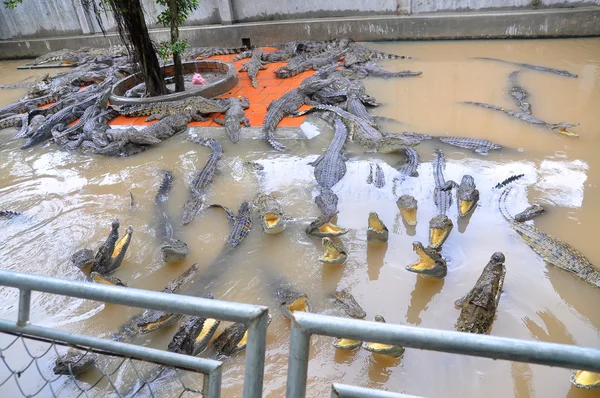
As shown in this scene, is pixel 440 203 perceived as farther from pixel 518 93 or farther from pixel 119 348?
pixel 518 93

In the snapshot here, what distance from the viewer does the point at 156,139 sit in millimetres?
5250

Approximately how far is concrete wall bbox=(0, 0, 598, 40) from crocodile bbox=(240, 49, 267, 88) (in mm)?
1823

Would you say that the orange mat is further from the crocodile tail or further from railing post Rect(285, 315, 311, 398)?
railing post Rect(285, 315, 311, 398)

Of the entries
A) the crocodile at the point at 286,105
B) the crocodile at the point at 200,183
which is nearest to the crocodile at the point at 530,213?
the crocodile at the point at 286,105

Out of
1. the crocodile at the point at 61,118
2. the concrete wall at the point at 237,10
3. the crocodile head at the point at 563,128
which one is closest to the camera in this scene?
the crocodile head at the point at 563,128

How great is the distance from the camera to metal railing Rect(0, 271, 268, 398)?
3.16 ft

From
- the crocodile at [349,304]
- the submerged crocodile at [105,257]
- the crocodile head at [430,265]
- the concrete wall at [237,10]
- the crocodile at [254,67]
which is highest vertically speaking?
the concrete wall at [237,10]

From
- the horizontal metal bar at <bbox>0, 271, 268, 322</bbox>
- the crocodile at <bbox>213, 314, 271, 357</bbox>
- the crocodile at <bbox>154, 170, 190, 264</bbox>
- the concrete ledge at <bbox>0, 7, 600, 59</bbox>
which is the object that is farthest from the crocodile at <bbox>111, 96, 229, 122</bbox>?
the horizontal metal bar at <bbox>0, 271, 268, 322</bbox>

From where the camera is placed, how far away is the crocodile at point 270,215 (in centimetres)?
335

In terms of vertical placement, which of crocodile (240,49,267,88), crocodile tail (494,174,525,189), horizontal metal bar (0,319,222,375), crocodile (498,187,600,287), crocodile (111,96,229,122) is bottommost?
crocodile (498,187,600,287)

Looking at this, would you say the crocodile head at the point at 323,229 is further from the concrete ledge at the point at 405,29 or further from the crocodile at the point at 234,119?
the concrete ledge at the point at 405,29

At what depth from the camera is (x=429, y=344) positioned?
2.77ft

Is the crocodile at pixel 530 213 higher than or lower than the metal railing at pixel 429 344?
lower

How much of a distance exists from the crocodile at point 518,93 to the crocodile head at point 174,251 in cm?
453
